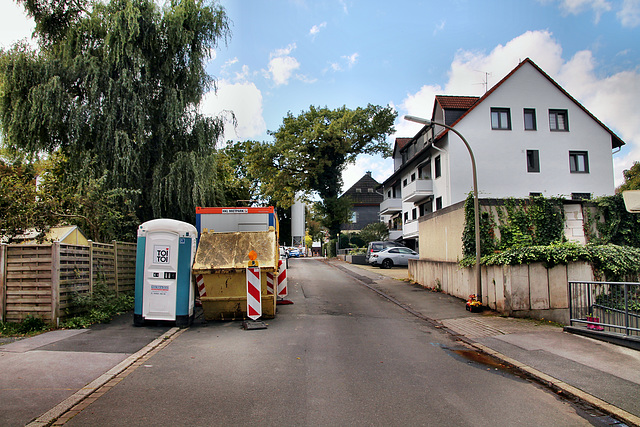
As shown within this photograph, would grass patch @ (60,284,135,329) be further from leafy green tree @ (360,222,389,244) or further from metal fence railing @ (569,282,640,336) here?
leafy green tree @ (360,222,389,244)

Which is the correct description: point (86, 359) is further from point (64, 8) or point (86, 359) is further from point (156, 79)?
point (64, 8)

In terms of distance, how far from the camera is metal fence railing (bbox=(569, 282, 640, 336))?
8391 millimetres

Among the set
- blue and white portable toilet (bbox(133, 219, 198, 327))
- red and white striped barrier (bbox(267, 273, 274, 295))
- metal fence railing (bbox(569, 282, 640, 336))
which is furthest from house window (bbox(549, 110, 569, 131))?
blue and white portable toilet (bbox(133, 219, 198, 327))

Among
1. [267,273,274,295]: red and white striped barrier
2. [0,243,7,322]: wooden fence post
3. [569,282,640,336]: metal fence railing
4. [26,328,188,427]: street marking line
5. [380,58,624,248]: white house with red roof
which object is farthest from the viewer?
[380,58,624,248]: white house with red roof

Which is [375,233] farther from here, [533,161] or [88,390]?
[88,390]

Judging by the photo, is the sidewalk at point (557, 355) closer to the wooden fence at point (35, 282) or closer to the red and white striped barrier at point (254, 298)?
the red and white striped barrier at point (254, 298)

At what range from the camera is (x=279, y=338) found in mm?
9031

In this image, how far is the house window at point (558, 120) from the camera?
30.4 metres

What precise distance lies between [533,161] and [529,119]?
279 cm

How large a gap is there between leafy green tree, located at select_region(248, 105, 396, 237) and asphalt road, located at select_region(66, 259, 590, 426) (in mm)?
34006

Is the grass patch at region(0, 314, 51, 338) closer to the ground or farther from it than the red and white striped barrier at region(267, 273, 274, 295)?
closer to the ground

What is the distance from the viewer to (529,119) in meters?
30.2

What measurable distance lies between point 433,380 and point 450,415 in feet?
4.64

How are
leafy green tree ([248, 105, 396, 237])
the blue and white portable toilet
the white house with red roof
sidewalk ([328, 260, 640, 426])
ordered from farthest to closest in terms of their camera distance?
leafy green tree ([248, 105, 396, 237]) < the white house with red roof < the blue and white portable toilet < sidewalk ([328, 260, 640, 426])
